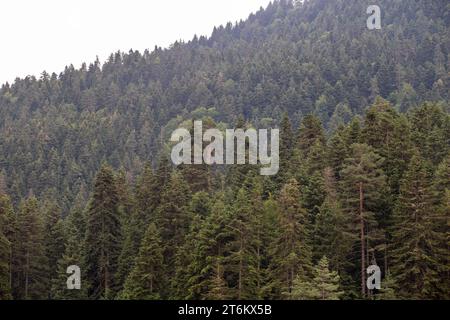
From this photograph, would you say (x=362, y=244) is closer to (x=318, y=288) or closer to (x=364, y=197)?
(x=364, y=197)

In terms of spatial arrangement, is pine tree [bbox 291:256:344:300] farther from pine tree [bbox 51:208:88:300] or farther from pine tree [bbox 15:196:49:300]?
pine tree [bbox 15:196:49:300]

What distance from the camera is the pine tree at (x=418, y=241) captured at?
3744 centimetres

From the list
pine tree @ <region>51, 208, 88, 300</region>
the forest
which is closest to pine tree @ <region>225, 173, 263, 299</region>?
the forest

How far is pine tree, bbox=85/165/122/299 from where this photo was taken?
52.4 metres

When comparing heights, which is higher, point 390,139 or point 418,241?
point 390,139

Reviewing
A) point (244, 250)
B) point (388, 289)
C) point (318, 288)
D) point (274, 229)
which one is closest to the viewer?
point (318, 288)

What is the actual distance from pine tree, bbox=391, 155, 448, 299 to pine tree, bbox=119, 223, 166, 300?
57.3 feet

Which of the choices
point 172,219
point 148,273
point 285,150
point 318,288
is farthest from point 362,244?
point 285,150

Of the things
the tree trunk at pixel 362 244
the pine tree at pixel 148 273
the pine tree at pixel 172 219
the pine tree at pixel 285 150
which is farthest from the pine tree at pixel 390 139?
the pine tree at pixel 148 273

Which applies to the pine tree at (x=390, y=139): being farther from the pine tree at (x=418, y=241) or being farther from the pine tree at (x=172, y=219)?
the pine tree at (x=172, y=219)

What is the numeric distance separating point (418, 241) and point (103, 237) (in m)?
26.5

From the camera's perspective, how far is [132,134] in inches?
7475

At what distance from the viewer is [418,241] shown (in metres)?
37.8
